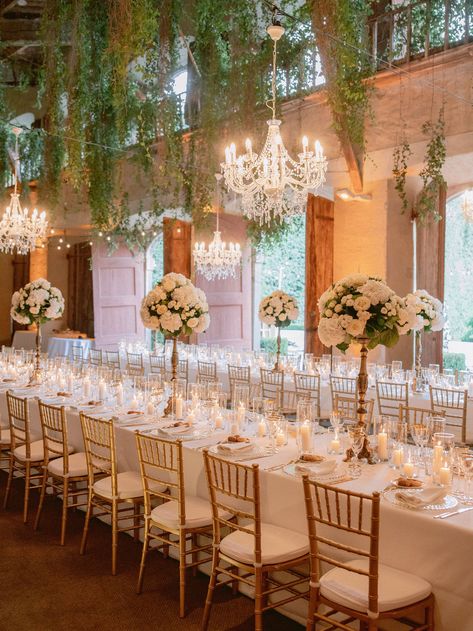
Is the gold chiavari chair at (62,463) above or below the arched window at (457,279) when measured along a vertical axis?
below

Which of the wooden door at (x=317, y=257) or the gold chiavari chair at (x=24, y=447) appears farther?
the wooden door at (x=317, y=257)

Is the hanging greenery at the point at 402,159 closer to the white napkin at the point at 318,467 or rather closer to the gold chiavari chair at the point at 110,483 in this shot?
the gold chiavari chair at the point at 110,483

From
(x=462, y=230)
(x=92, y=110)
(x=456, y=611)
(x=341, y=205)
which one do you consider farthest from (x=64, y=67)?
(x=456, y=611)

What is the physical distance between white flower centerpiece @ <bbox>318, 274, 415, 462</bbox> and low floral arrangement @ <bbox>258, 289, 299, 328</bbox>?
488 cm

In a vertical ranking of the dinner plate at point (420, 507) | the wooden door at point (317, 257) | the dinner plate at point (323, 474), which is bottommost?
the dinner plate at point (420, 507)

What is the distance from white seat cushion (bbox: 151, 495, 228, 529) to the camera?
4094 mm

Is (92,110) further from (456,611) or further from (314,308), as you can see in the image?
(456,611)

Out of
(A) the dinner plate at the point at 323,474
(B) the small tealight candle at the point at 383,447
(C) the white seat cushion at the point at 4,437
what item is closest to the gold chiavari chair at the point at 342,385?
(B) the small tealight candle at the point at 383,447

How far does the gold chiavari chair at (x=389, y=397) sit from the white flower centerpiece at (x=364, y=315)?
2884 mm

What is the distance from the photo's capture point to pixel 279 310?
9102mm

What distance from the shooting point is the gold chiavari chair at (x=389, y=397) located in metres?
6.99

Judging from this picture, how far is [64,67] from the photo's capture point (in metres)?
10.6

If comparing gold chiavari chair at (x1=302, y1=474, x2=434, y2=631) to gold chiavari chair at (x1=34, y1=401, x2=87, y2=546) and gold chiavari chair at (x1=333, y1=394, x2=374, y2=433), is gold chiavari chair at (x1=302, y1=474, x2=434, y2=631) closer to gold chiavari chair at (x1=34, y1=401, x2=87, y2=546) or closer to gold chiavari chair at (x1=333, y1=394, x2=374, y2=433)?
gold chiavari chair at (x1=333, y1=394, x2=374, y2=433)

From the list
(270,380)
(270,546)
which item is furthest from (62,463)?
(270,380)
